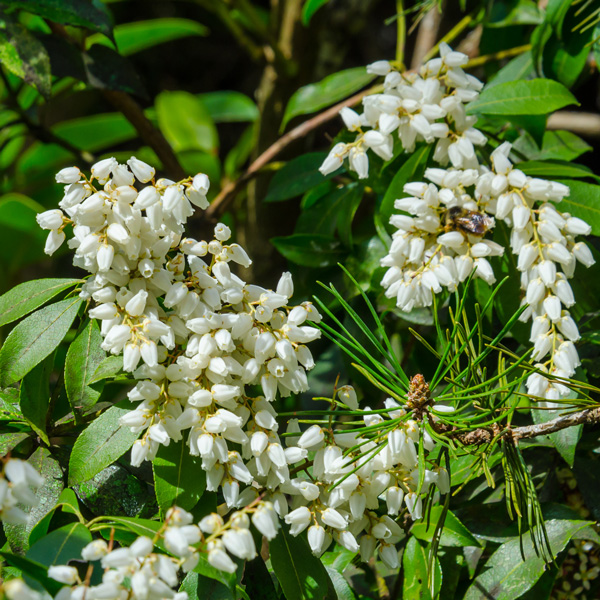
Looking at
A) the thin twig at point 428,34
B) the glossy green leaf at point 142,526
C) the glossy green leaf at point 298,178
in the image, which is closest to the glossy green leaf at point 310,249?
the glossy green leaf at point 298,178

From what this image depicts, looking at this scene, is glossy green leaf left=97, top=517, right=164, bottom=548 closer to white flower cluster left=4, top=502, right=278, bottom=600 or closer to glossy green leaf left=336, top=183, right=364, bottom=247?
white flower cluster left=4, top=502, right=278, bottom=600

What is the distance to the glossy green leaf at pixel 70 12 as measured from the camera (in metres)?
1.02

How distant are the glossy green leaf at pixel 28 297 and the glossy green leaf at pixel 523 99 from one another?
0.60 metres

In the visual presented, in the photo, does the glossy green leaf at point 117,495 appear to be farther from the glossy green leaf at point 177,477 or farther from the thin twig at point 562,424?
the thin twig at point 562,424

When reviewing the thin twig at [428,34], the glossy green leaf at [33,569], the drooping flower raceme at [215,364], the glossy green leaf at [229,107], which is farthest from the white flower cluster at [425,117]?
the glossy green leaf at [229,107]

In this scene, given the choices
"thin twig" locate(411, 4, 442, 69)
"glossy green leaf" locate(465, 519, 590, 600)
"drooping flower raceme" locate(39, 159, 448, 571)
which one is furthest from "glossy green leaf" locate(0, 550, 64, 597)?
"thin twig" locate(411, 4, 442, 69)

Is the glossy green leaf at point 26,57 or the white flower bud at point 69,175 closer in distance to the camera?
the white flower bud at point 69,175

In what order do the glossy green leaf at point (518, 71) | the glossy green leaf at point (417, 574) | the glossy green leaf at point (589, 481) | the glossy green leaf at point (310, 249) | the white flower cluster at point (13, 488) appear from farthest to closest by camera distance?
the glossy green leaf at point (518, 71), the glossy green leaf at point (310, 249), the glossy green leaf at point (589, 481), the glossy green leaf at point (417, 574), the white flower cluster at point (13, 488)

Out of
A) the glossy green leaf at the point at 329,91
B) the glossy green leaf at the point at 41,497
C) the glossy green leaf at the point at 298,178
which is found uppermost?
the glossy green leaf at the point at 329,91

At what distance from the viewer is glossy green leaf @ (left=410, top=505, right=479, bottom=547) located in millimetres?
725

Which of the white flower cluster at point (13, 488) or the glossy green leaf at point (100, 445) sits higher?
the white flower cluster at point (13, 488)

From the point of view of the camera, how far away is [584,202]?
88cm

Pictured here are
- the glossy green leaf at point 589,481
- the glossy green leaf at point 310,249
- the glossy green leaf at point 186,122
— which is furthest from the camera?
the glossy green leaf at point 186,122

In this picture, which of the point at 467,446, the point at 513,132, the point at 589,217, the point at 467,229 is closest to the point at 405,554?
the point at 467,446
